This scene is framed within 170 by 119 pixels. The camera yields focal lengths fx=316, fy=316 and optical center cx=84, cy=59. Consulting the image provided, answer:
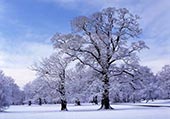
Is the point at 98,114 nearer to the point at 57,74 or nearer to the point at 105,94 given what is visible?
the point at 105,94

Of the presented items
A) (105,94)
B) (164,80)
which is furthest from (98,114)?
(164,80)

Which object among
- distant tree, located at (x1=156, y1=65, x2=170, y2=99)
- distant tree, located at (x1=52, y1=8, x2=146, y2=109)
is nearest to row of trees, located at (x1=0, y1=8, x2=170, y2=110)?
distant tree, located at (x1=52, y1=8, x2=146, y2=109)

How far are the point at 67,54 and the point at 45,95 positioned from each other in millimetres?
8565

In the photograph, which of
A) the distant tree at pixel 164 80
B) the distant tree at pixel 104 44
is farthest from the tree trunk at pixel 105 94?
the distant tree at pixel 164 80

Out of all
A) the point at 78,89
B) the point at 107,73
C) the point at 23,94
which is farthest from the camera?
the point at 23,94

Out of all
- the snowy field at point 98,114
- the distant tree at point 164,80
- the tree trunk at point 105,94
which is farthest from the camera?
the distant tree at point 164,80

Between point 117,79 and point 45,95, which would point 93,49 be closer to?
point 117,79

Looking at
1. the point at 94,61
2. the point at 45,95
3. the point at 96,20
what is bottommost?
the point at 45,95

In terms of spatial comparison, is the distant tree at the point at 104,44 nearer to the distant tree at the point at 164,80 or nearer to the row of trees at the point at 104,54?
the row of trees at the point at 104,54

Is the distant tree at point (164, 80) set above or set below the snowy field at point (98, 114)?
above

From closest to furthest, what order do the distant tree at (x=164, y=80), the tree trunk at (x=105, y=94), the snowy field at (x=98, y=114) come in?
1. the snowy field at (x=98, y=114)
2. the tree trunk at (x=105, y=94)
3. the distant tree at (x=164, y=80)

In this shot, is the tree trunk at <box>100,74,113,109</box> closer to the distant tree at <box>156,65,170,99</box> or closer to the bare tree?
the bare tree

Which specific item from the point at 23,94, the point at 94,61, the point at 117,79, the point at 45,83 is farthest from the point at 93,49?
the point at 23,94

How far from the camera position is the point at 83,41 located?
141 feet
